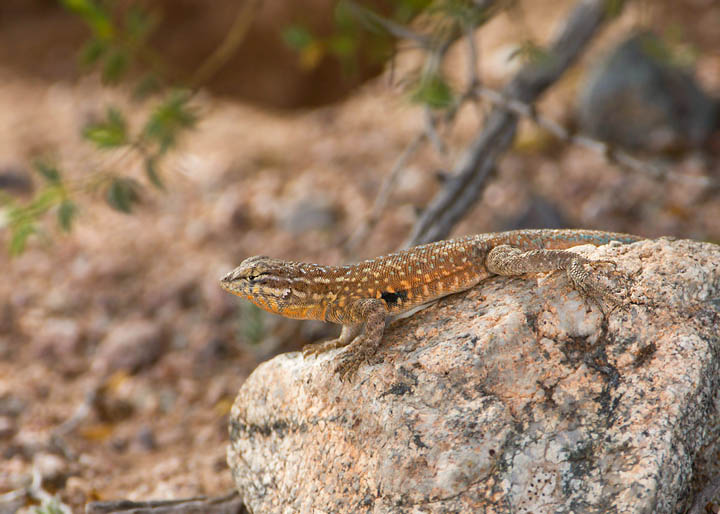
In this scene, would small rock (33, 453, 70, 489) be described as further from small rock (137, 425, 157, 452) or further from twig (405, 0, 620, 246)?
twig (405, 0, 620, 246)

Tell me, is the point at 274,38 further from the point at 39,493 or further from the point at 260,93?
the point at 39,493

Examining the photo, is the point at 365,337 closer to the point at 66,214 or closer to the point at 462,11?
the point at 462,11

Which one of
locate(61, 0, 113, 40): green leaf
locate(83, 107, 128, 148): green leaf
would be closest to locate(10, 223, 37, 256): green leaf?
locate(83, 107, 128, 148): green leaf

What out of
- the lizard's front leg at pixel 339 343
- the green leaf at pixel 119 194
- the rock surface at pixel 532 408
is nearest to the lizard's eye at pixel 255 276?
the lizard's front leg at pixel 339 343

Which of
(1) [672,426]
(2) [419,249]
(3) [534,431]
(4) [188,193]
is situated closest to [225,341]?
(4) [188,193]

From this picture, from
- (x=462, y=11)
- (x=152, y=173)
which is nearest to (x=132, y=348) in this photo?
(x=152, y=173)
